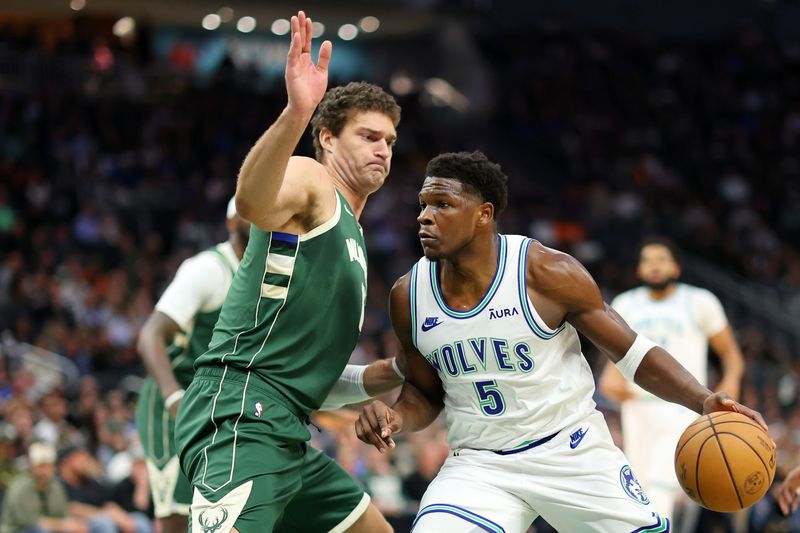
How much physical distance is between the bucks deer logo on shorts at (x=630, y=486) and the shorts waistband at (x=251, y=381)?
1.39 m

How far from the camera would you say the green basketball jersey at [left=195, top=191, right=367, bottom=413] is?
4.49 meters

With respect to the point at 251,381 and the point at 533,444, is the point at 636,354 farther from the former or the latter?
the point at 251,381

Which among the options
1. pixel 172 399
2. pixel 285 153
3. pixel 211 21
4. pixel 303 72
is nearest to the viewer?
pixel 285 153

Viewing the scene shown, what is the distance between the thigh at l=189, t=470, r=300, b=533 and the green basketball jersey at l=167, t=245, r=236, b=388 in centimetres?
212

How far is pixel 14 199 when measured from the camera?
55.4 ft

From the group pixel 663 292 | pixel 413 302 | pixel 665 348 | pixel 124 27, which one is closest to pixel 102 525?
pixel 665 348

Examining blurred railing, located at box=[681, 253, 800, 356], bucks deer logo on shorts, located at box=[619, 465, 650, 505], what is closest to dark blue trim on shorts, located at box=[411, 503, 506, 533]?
bucks deer logo on shorts, located at box=[619, 465, 650, 505]

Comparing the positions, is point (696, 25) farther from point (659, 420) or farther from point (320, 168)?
point (320, 168)

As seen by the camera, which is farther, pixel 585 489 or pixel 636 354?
pixel 636 354

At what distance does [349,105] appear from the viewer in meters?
4.87

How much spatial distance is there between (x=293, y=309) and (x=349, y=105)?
956mm

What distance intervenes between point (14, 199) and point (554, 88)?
13294mm

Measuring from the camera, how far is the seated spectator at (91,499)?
32.8ft

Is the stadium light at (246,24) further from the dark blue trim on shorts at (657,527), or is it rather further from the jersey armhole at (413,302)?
the dark blue trim on shorts at (657,527)
